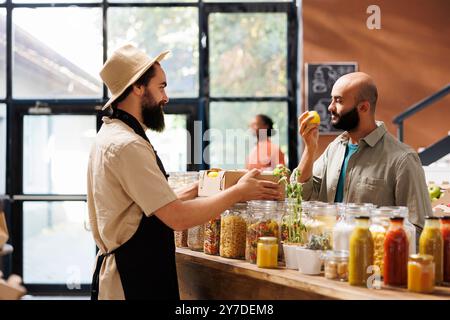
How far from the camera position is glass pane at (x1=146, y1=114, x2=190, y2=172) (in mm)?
6359

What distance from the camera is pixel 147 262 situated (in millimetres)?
2359

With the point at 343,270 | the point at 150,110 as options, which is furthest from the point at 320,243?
the point at 150,110

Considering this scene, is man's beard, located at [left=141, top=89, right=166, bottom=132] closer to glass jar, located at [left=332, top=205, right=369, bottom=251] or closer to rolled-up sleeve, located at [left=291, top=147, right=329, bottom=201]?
glass jar, located at [left=332, top=205, right=369, bottom=251]

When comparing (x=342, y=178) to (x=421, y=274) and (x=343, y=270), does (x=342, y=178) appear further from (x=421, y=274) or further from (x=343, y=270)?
(x=421, y=274)

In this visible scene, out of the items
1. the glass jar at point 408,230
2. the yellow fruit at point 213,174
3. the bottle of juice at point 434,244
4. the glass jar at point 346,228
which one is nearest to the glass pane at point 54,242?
the yellow fruit at point 213,174

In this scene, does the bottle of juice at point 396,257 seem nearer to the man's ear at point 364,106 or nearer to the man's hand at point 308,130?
the man's hand at point 308,130

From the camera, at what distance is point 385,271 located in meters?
2.03

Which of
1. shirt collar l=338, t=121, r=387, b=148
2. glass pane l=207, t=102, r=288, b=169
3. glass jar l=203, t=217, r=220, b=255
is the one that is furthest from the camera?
glass pane l=207, t=102, r=288, b=169

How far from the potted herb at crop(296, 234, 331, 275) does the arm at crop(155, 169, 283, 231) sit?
31 centimetres

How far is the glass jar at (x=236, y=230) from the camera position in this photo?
259cm

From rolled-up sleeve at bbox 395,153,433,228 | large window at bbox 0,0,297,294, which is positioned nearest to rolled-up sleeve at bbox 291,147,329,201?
rolled-up sleeve at bbox 395,153,433,228

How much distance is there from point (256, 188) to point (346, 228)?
17.3 inches

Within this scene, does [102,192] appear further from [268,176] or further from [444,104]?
[444,104]

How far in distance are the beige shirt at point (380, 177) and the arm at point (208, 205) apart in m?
0.77
